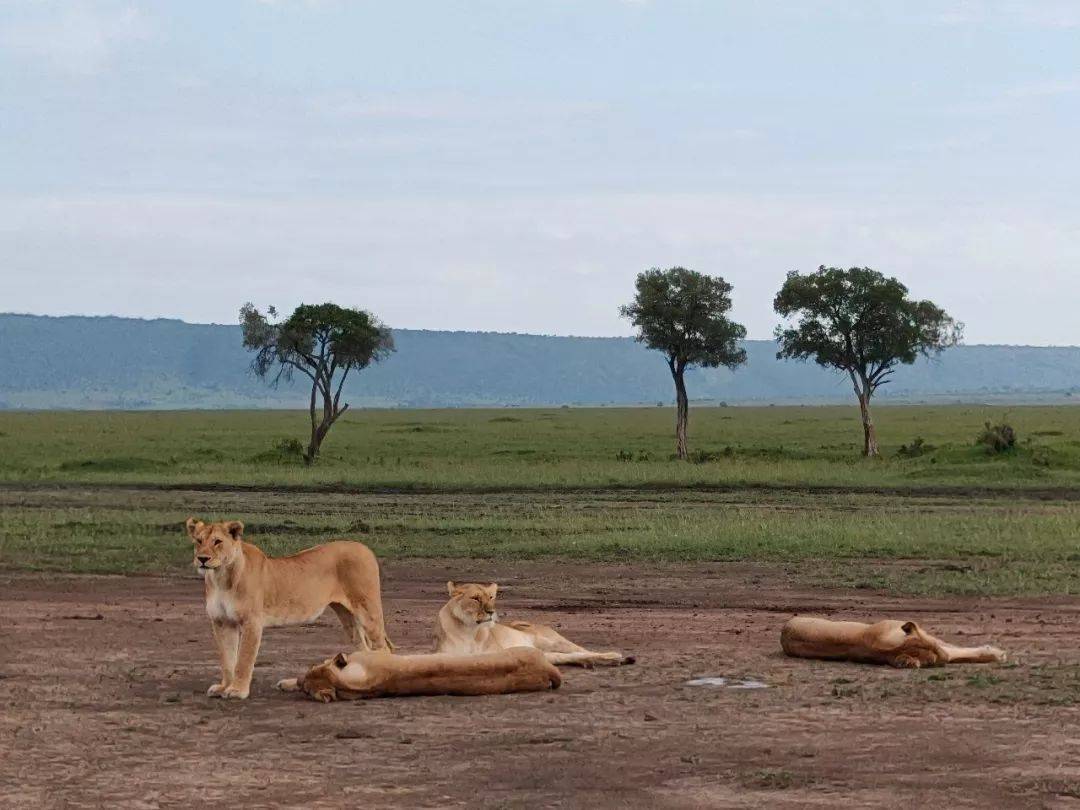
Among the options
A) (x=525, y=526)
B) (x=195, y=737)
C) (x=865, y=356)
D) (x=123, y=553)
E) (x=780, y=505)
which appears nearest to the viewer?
(x=195, y=737)

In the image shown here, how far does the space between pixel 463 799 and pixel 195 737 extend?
2.28 metres

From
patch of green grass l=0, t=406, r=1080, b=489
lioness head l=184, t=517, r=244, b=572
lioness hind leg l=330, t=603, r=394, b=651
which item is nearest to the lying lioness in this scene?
lioness head l=184, t=517, r=244, b=572

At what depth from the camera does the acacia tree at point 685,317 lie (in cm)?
5456

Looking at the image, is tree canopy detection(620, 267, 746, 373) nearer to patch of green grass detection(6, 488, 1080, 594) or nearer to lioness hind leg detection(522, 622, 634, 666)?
patch of green grass detection(6, 488, 1080, 594)

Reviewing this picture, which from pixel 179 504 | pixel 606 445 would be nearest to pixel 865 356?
pixel 606 445

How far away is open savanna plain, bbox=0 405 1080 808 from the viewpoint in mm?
8523

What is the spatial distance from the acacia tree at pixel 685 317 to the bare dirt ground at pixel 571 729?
39.6 meters

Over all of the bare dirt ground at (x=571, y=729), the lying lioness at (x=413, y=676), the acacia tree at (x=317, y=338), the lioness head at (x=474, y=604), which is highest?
the acacia tree at (x=317, y=338)

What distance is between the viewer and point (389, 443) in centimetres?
7112

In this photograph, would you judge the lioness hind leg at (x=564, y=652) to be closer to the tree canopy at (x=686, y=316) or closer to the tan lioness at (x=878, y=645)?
the tan lioness at (x=878, y=645)

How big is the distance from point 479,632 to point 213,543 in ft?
6.56

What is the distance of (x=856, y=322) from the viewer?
52906 millimetres

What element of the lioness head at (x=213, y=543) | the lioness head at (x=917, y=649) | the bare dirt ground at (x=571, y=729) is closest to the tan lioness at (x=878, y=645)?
the lioness head at (x=917, y=649)

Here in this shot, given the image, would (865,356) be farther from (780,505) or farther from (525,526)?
(525,526)
